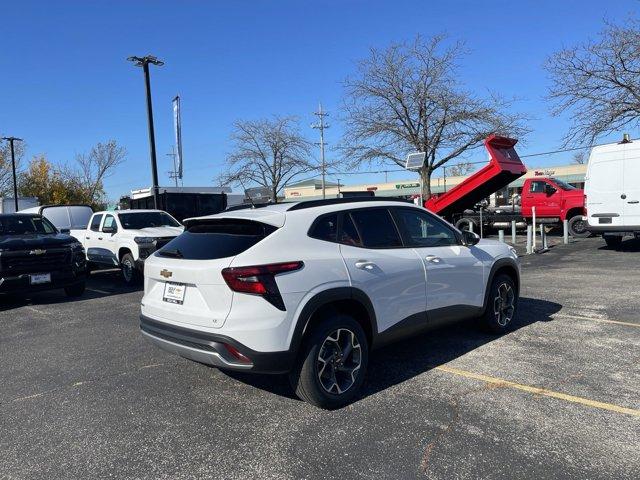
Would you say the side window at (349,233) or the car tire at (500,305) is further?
the car tire at (500,305)

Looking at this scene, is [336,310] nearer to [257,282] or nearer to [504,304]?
[257,282]

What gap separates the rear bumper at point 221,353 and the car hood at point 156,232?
24.2 ft

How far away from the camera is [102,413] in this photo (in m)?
4.07

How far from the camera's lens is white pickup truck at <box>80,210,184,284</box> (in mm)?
10820

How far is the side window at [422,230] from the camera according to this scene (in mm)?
4930

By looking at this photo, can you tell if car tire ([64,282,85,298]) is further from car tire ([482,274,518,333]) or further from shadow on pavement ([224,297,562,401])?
car tire ([482,274,518,333])

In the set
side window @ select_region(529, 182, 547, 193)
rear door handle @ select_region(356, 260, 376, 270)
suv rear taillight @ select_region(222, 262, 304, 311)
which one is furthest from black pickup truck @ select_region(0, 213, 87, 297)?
side window @ select_region(529, 182, 547, 193)

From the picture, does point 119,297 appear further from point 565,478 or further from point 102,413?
point 565,478

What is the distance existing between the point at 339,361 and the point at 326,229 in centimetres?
108

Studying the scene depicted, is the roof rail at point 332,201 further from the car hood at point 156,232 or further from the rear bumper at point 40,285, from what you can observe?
the car hood at point 156,232

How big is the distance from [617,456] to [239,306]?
2.63 meters

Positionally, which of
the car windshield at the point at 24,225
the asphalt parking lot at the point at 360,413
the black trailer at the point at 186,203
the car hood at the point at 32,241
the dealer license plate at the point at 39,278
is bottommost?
the asphalt parking lot at the point at 360,413

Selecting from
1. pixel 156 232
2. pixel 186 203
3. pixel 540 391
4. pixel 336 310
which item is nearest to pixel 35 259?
pixel 156 232

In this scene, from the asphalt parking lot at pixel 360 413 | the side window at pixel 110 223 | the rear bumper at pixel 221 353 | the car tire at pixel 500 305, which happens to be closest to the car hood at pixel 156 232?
the side window at pixel 110 223
